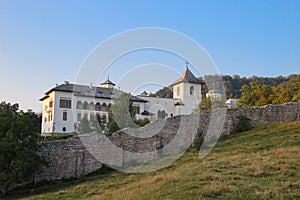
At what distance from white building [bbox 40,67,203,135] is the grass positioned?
34667 millimetres

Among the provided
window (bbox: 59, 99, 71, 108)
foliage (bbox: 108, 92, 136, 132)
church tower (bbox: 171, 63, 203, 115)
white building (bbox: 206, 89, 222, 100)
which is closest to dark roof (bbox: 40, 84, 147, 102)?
window (bbox: 59, 99, 71, 108)

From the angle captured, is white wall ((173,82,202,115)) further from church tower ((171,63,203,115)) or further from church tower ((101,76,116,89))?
church tower ((101,76,116,89))

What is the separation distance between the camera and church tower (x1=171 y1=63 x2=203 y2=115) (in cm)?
6488

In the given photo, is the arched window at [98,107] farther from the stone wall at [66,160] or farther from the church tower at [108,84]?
the stone wall at [66,160]

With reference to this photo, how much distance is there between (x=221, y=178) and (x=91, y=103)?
4835 cm

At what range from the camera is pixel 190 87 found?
222 feet

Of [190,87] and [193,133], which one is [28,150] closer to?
[193,133]

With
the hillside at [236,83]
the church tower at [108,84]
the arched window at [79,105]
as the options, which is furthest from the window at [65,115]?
the hillside at [236,83]

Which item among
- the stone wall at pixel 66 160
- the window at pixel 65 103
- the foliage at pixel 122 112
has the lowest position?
the stone wall at pixel 66 160

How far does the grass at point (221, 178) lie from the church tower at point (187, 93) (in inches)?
1647

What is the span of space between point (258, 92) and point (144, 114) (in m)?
24.1

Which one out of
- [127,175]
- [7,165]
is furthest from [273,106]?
[7,165]

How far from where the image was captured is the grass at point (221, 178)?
1037 cm

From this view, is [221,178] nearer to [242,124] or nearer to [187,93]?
[242,124]
